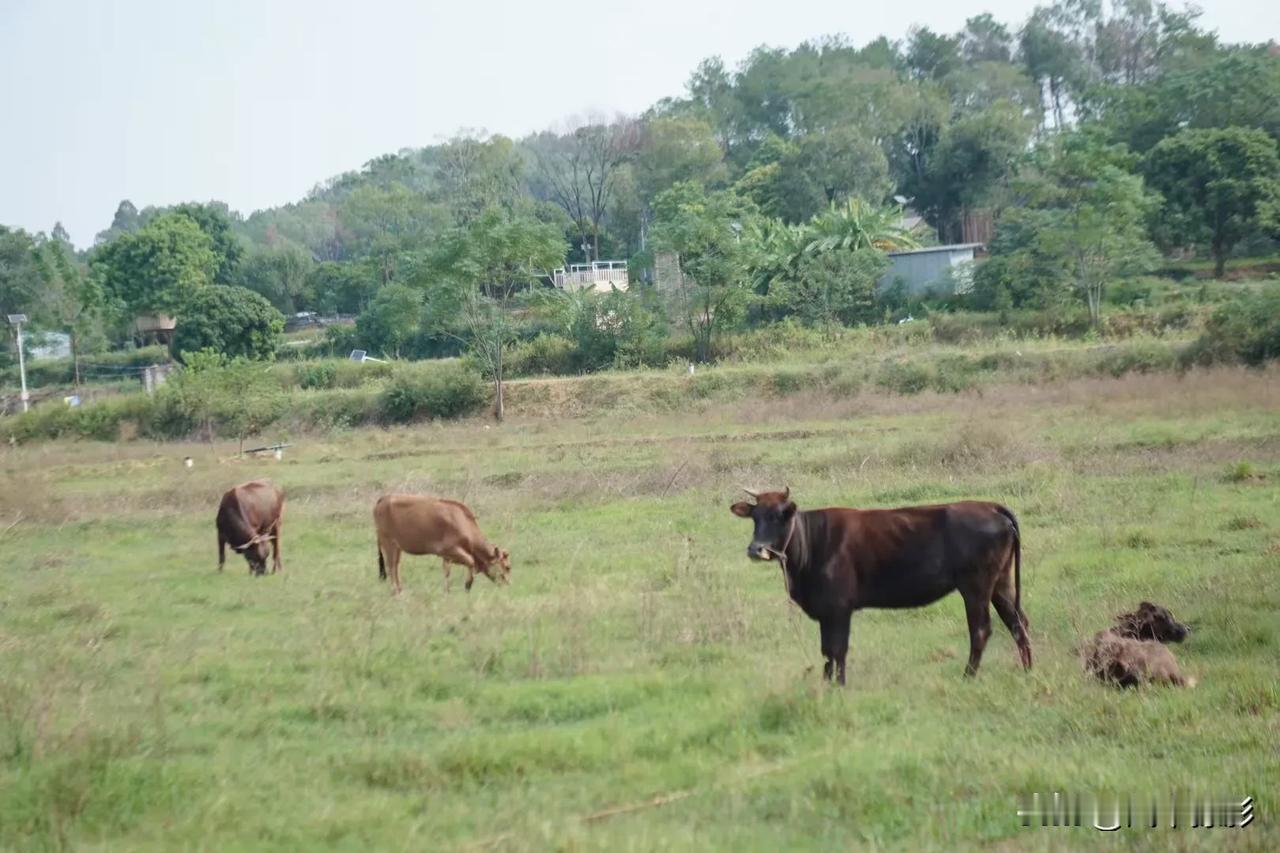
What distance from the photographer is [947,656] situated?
9.96 meters

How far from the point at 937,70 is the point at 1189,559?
257 feet

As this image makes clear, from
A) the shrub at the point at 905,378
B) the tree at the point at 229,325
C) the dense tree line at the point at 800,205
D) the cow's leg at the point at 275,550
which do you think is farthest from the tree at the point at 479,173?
the cow's leg at the point at 275,550

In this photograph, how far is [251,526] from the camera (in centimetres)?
1639

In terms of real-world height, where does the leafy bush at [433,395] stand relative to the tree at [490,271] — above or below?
below

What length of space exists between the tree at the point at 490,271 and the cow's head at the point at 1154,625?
3175 centimetres

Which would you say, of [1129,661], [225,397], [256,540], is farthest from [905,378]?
[1129,661]

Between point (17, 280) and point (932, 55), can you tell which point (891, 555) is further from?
point (932, 55)

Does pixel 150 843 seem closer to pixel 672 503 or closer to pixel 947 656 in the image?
pixel 947 656

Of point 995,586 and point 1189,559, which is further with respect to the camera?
point 1189,559

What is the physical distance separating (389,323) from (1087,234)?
90.1ft

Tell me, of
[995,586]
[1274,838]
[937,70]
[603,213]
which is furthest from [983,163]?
[1274,838]

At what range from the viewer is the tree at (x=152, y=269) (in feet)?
208

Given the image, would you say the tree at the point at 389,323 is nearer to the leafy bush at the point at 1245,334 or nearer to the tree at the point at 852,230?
the tree at the point at 852,230

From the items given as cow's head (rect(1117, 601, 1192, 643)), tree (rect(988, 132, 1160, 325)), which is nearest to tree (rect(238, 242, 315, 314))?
tree (rect(988, 132, 1160, 325))
